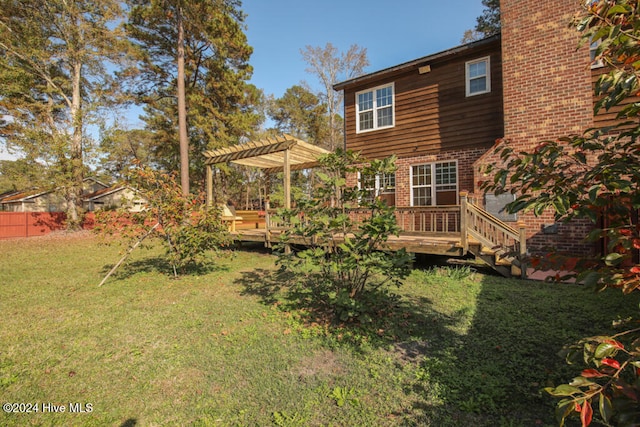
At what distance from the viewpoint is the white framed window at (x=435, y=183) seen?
9622 mm

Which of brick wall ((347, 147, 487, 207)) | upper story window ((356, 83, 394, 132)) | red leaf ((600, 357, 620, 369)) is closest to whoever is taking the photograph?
red leaf ((600, 357, 620, 369))

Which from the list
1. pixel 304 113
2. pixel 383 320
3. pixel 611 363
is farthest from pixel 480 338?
pixel 304 113

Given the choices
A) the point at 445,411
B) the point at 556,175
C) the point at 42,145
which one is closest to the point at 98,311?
the point at 445,411

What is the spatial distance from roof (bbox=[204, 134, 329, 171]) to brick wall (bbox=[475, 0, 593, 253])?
496cm

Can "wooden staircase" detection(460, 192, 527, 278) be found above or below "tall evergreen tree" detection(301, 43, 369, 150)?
below

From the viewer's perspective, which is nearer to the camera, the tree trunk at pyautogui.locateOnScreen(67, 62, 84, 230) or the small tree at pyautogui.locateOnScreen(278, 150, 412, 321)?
the small tree at pyautogui.locateOnScreen(278, 150, 412, 321)

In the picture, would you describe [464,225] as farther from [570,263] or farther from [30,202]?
[30,202]

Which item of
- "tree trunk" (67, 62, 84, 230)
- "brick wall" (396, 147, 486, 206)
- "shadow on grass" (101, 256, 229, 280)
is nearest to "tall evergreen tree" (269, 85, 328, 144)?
"tree trunk" (67, 62, 84, 230)

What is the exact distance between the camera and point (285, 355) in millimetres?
3357

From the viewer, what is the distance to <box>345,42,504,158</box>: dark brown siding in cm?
887

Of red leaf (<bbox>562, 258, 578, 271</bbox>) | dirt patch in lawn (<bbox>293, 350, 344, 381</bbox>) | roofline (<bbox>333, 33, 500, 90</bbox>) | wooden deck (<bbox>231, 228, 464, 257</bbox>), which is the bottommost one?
dirt patch in lawn (<bbox>293, 350, 344, 381</bbox>)

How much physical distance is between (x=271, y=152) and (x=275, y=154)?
1288 mm

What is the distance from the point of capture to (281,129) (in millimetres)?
33312

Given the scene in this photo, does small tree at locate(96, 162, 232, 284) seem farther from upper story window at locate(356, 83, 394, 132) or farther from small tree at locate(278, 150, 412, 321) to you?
upper story window at locate(356, 83, 394, 132)
